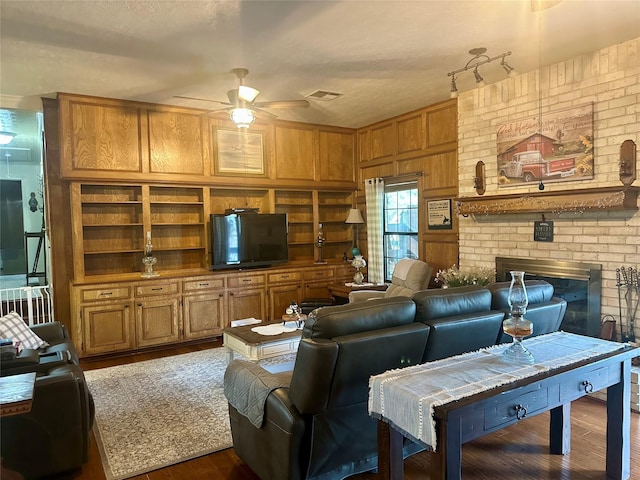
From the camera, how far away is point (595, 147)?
155 inches

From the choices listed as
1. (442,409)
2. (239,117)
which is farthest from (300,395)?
(239,117)

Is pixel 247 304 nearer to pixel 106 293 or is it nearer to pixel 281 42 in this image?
pixel 106 293

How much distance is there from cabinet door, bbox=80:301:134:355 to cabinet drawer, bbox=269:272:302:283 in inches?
71.1

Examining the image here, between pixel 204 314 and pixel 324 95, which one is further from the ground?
pixel 324 95

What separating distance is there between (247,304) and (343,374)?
12.5ft

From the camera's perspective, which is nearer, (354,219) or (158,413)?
(158,413)

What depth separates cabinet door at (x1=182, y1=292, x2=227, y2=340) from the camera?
5281 millimetres

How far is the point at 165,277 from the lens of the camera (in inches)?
201

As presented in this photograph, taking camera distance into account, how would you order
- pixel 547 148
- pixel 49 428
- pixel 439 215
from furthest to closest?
1. pixel 439 215
2. pixel 547 148
3. pixel 49 428

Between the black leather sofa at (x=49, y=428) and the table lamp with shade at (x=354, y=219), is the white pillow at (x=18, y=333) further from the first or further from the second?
the table lamp with shade at (x=354, y=219)

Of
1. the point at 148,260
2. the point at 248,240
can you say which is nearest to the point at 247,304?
the point at 248,240

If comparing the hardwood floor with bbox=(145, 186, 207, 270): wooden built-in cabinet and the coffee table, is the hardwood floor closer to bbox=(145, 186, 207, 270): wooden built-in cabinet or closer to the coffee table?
the coffee table

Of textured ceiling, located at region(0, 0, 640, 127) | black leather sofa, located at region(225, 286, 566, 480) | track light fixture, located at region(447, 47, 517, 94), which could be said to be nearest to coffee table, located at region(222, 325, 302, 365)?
black leather sofa, located at region(225, 286, 566, 480)

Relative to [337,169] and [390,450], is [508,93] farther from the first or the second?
[390,450]
